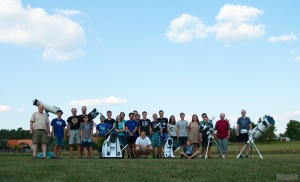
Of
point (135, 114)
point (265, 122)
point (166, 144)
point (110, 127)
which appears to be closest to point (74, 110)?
point (110, 127)

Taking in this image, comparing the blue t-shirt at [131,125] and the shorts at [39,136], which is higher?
the blue t-shirt at [131,125]

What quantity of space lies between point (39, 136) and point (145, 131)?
4407 millimetres

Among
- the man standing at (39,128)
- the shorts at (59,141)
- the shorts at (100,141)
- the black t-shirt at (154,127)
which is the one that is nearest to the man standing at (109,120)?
the shorts at (100,141)

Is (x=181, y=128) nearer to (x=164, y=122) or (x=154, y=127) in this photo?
(x=164, y=122)

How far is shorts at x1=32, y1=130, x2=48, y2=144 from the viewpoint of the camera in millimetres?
15562

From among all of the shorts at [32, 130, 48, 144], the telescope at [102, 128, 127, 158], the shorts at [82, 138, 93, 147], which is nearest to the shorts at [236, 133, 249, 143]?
the telescope at [102, 128, 127, 158]

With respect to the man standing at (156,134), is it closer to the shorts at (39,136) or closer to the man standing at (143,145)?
the man standing at (143,145)

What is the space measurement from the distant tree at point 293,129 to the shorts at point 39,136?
142 meters

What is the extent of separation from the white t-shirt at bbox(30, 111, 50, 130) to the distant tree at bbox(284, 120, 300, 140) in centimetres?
14248

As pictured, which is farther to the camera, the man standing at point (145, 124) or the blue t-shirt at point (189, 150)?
the man standing at point (145, 124)

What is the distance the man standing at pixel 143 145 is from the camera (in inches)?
671

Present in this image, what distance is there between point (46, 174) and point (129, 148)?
10246 millimetres

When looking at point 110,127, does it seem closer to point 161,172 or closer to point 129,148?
point 129,148

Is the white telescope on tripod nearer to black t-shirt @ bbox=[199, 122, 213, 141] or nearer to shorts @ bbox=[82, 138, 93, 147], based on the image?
black t-shirt @ bbox=[199, 122, 213, 141]
